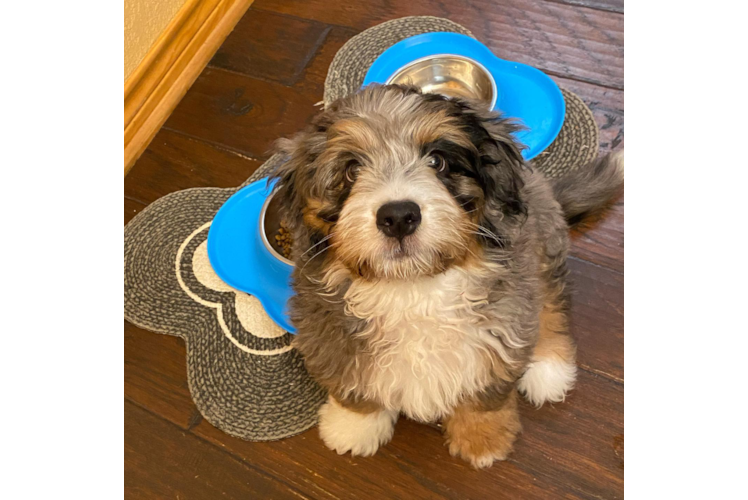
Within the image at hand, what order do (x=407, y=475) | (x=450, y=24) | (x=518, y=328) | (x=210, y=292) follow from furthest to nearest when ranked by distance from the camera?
1. (x=450, y=24)
2. (x=210, y=292)
3. (x=407, y=475)
4. (x=518, y=328)

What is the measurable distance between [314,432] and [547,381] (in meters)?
0.73

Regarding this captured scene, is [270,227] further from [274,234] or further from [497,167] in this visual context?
[497,167]

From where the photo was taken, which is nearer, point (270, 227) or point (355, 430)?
point (355, 430)

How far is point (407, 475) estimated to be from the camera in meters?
1.97

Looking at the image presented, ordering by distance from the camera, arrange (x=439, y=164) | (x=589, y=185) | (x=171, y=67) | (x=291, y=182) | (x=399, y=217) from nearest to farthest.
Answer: (x=399, y=217), (x=439, y=164), (x=291, y=182), (x=589, y=185), (x=171, y=67)

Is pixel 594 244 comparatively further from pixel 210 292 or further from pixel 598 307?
pixel 210 292

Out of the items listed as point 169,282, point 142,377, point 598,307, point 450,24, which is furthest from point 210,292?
point 450,24

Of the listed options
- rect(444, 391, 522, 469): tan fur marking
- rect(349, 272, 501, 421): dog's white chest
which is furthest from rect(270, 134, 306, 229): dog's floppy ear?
rect(444, 391, 522, 469): tan fur marking

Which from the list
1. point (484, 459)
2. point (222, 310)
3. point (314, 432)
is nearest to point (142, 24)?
point (222, 310)

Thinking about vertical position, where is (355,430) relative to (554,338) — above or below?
below

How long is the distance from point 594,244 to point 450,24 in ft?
3.88

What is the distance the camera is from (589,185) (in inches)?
82.7

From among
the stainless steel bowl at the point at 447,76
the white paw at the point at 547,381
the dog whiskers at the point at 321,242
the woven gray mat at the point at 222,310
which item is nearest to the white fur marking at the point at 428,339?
the dog whiskers at the point at 321,242

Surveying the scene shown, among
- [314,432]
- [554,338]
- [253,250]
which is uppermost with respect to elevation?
[554,338]
